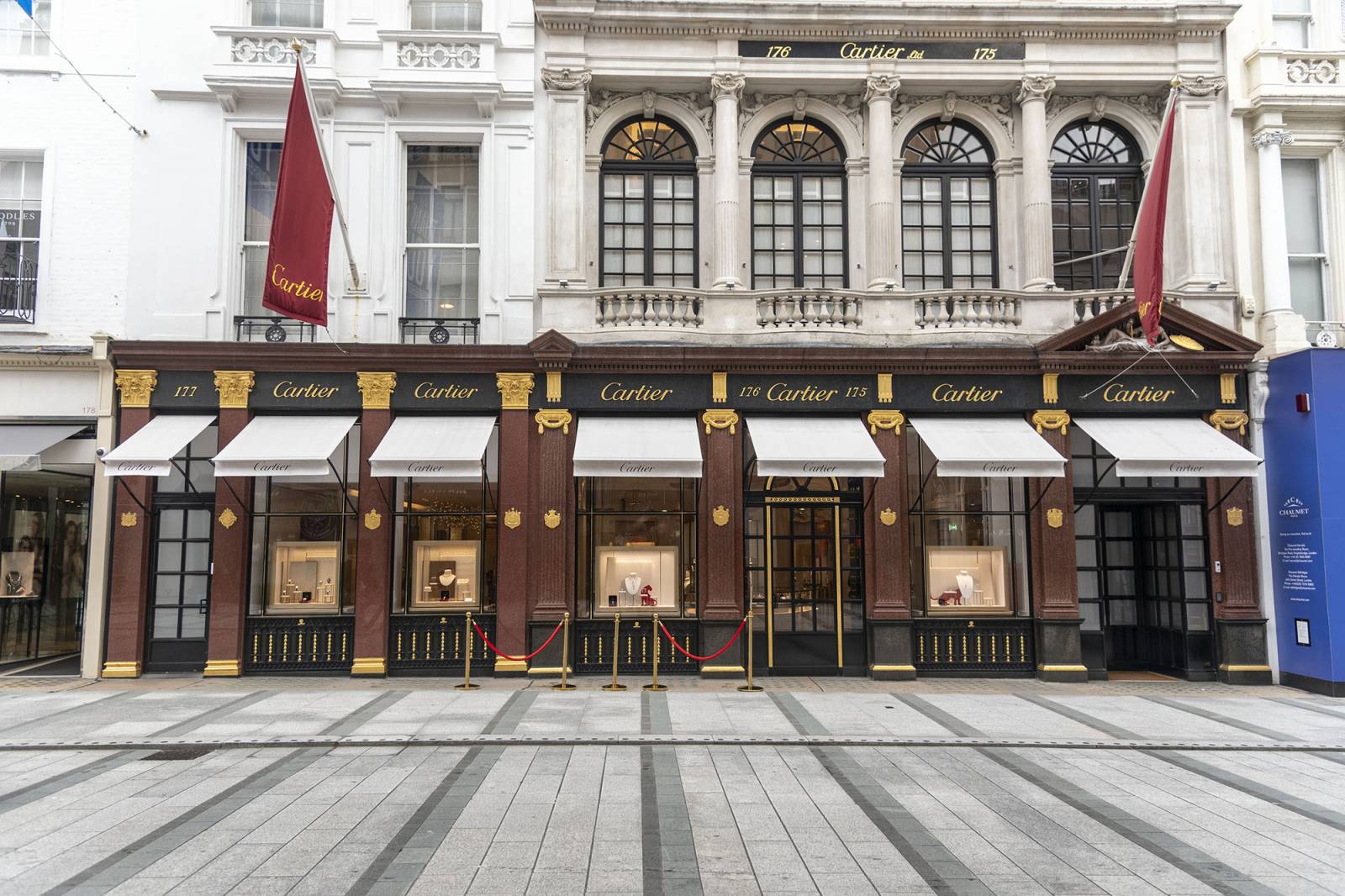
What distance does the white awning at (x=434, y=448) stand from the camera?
48.0 ft

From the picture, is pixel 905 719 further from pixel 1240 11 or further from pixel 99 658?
pixel 1240 11

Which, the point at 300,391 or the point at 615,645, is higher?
the point at 300,391

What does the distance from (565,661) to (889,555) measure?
598 cm

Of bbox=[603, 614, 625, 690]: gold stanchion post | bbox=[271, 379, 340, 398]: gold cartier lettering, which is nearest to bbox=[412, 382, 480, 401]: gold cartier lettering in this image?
bbox=[271, 379, 340, 398]: gold cartier lettering

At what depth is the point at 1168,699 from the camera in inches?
559

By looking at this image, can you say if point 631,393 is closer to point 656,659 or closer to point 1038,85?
point 656,659

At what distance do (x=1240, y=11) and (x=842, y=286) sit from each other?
351 inches

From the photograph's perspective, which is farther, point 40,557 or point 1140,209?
point 40,557

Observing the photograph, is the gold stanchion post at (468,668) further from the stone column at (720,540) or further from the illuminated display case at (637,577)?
the stone column at (720,540)

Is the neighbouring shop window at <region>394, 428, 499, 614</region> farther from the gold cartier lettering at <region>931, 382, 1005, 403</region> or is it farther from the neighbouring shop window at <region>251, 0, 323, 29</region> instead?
the neighbouring shop window at <region>251, 0, 323, 29</region>

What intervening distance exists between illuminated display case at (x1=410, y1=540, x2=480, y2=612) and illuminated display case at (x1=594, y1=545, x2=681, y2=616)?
2226 millimetres

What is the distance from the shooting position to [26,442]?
15.3 meters

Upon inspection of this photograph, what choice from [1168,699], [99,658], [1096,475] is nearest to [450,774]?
[99,658]

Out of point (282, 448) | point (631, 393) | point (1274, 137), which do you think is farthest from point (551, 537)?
point (1274, 137)
